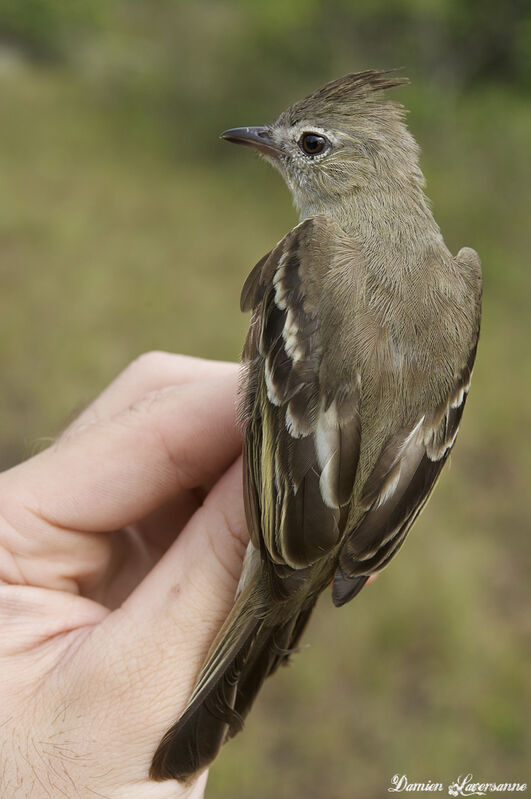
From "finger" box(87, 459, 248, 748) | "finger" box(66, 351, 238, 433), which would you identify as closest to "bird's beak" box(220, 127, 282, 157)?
"finger" box(66, 351, 238, 433)

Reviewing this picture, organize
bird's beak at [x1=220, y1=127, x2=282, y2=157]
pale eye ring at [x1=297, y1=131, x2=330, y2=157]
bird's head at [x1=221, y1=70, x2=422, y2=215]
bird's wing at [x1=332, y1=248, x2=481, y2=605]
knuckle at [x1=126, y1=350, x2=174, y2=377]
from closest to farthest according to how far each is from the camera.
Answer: bird's wing at [x1=332, y1=248, x2=481, y2=605], bird's head at [x1=221, y1=70, x2=422, y2=215], pale eye ring at [x1=297, y1=131, x2=330, y2=157], bird's beak at [x1=220, y1=127, x2=282, y2=157], knuckle at [x1=126, y1=350, x2=174, y2=377]

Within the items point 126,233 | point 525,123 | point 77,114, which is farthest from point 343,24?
point 77,114

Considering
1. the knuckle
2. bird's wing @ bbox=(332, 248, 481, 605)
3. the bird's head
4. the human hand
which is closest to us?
the human hand

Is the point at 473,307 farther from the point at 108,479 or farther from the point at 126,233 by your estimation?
the point at 126,233

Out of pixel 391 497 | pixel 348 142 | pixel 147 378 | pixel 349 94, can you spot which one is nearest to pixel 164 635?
pixel 391 497

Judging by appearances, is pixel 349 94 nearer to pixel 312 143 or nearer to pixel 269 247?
pixel 312 143

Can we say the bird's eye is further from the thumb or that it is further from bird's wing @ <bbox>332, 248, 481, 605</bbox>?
the thumb

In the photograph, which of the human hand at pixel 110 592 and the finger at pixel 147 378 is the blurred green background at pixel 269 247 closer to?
the finger at pixel 147 378

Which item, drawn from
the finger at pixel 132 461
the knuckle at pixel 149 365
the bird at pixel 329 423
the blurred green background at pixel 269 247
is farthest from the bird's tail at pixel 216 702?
the blurred green background at pixel 269 247
